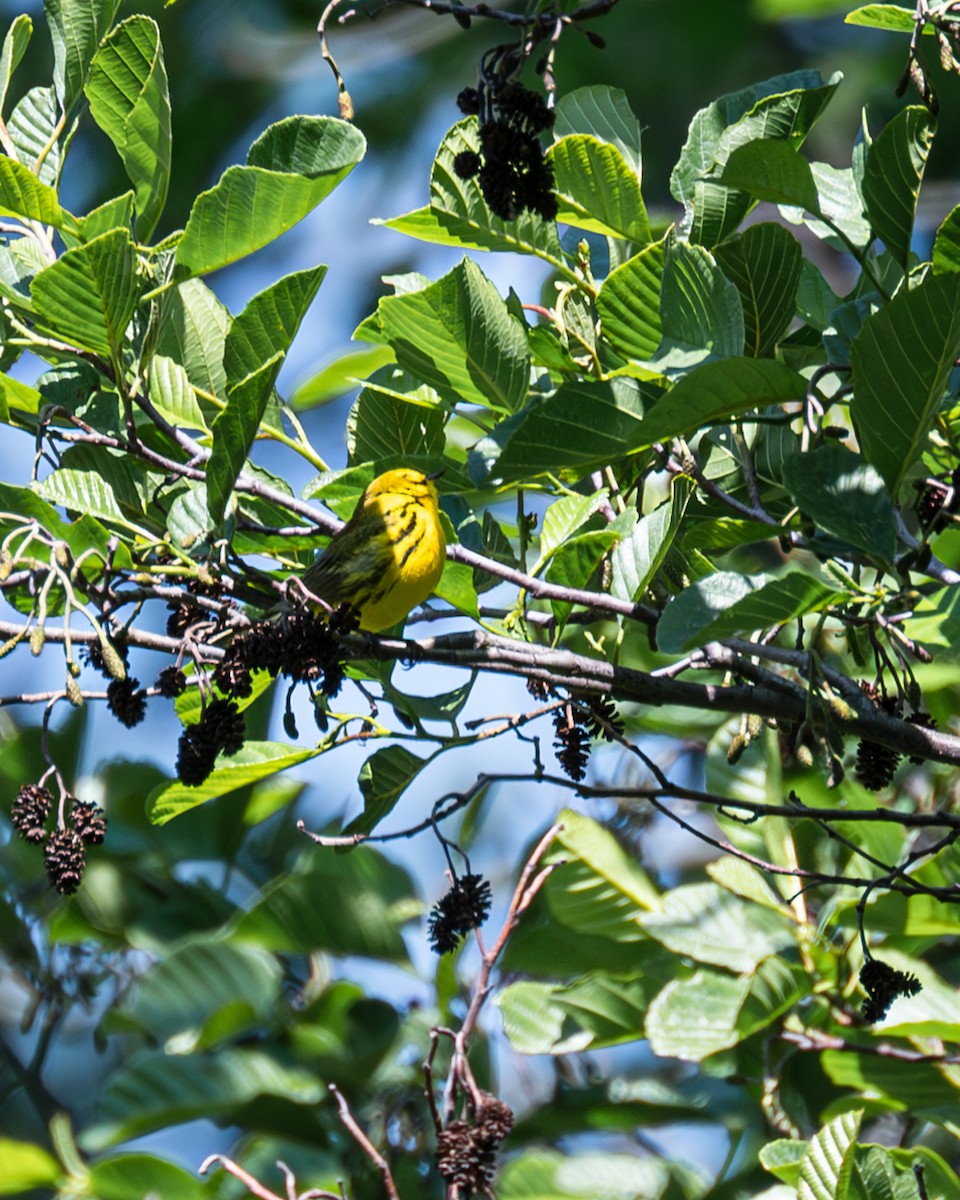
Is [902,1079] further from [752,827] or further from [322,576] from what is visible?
[322,576]

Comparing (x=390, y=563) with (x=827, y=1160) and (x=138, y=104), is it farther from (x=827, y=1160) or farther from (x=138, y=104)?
(x=827, y=1160)

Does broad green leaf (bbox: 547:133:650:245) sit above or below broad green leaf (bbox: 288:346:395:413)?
above

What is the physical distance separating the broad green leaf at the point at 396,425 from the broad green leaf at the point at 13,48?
1.71 ft

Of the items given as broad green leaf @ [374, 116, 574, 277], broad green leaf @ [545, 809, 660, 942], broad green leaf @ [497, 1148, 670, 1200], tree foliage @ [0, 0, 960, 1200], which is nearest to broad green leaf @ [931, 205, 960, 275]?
tree foliage @ [0, 0, 960, 1200]

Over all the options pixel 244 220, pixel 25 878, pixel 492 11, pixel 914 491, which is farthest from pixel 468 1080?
pixel 25 878

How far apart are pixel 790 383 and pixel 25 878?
2293 millimetres

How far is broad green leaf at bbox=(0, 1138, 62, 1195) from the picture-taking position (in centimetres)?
249

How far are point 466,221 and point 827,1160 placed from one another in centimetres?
107

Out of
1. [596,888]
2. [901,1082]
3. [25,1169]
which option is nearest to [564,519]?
[596,888]

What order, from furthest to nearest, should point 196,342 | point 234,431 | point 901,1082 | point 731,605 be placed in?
point 901,1082 → point 196,342 → point 234,431 → point 731,605

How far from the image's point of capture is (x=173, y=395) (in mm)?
1780

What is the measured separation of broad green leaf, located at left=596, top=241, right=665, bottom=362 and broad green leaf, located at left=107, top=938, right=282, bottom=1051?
1.51 m

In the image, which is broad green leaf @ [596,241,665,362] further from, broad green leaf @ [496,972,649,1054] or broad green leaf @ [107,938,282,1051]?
broad green leaf @ [107,938,282,1051]

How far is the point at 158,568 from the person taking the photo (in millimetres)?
1446
